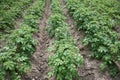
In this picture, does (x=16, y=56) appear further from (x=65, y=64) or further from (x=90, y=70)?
(x=90, y=70)

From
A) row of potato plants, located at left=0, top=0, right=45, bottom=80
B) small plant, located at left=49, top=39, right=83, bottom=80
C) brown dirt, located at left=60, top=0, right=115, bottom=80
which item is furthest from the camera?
brown dirt, located at left=60, top=0, right=115, bottom=80

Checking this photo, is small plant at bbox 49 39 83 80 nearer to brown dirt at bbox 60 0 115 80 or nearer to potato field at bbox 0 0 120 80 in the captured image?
potato field at bbox 0 0 120 80

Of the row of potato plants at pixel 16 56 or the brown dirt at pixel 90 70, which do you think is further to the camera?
the brown dirt at pixel 90 70

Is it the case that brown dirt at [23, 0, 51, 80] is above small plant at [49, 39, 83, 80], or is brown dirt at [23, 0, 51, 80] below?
below

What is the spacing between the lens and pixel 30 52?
285 inches

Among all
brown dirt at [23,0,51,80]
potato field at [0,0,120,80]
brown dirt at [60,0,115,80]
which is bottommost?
brown dirt at [23,0,51,80]

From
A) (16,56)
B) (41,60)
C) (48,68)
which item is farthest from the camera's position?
(41,60)

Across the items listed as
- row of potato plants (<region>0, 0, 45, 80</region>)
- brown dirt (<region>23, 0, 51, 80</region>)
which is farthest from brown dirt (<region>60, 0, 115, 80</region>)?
row of potato plants (<region>0, 0, 45, 80</region>)

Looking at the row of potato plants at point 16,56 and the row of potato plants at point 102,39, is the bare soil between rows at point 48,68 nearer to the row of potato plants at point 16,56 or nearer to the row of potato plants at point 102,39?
the row of potato plants at point 102,39

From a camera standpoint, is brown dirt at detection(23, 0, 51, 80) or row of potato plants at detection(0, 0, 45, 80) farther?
brown dirt at detection(23, 0, 51, 80)

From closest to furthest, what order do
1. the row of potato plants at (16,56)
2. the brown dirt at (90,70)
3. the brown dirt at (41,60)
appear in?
the row of potato plants at (16,56), the brown dirt at (90,70), the brown dirt at (41,60)

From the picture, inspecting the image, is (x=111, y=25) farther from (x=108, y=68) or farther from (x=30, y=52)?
(x=30, y=52)

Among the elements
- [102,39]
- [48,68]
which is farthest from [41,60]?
[102,39]

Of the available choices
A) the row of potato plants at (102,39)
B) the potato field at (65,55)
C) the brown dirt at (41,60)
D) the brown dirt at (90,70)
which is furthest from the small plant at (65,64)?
the row of potato plants at (102,39)
